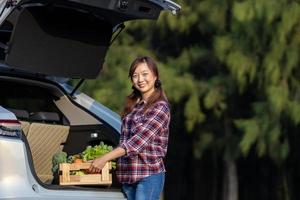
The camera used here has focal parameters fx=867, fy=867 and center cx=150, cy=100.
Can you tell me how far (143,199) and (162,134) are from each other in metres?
0.41

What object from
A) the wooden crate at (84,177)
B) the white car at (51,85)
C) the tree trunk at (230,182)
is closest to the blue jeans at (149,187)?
the wooden crate at (84,177)

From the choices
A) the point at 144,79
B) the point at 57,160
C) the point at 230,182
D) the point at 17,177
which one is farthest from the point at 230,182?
the point at 17,177

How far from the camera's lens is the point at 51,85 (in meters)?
6.41

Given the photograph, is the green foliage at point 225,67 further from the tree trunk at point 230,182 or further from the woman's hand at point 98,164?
the woman's hand at point 98,164

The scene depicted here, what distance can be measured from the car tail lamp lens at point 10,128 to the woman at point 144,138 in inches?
19.9

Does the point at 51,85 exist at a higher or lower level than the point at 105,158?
higher

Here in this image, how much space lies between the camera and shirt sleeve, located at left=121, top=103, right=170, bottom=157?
5.21 meters

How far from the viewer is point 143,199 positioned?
5285 millimetres

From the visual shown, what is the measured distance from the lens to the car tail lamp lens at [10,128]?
5070mm

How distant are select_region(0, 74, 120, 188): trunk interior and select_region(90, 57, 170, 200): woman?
0.84 metres

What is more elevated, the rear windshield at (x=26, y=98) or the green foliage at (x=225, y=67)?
the green foliage at (x=225, y=67)

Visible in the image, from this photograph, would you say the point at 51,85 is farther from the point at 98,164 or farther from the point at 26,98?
the point at 98,164

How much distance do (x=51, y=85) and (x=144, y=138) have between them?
1417 millimetres

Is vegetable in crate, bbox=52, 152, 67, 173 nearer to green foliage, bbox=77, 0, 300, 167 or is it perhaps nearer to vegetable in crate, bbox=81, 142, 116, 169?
vegetable in crate, bbox=81, 142, 116, 169
